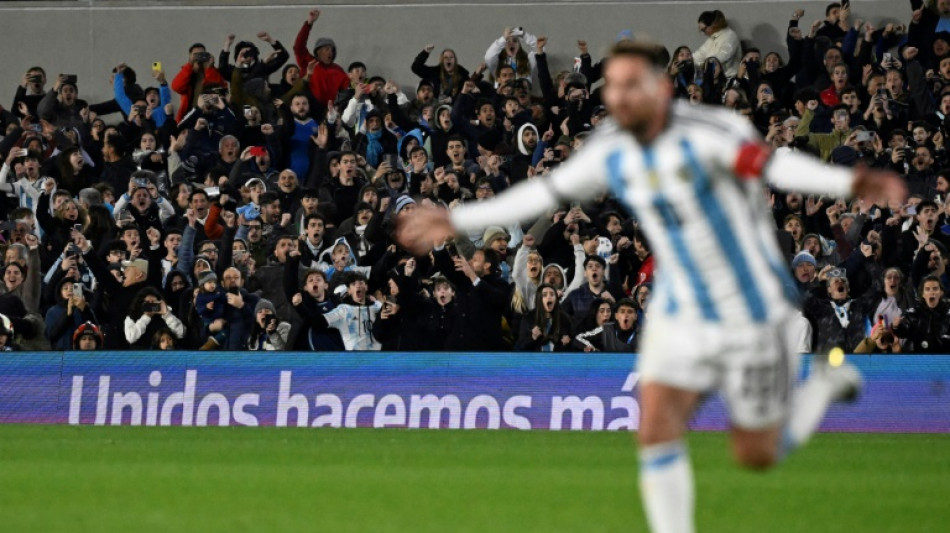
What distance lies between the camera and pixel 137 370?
16406 mm

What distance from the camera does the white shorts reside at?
22.2 ft

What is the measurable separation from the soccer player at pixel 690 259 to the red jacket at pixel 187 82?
51.1 feet

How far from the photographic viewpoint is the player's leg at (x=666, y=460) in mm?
6691

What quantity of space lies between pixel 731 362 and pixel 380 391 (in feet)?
31.4

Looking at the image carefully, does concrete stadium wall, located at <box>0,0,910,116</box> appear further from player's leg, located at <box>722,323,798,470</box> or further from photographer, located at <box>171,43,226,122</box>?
player's leg, located at <box>722,323,798,470</box>

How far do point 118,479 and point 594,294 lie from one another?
22.5 ft

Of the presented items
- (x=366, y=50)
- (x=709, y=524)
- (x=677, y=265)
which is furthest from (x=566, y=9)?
(x=677, y=265)

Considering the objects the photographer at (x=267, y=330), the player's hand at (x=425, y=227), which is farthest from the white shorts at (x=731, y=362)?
the photographer at (x=267, y=330)

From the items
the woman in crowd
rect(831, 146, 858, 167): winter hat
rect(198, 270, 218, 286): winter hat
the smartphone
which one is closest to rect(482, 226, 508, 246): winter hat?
the smartphone

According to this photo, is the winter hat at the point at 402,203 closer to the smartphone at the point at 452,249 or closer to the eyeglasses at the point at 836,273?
the smartphone at the point at 452,249

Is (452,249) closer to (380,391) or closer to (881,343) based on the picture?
(380,391)

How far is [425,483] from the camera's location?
1107cm

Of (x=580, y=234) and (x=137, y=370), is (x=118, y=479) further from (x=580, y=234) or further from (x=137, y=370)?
(x=580, y=234)

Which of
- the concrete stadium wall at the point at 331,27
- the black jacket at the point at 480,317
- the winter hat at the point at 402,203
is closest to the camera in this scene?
the black jacket at the point at 480,317
